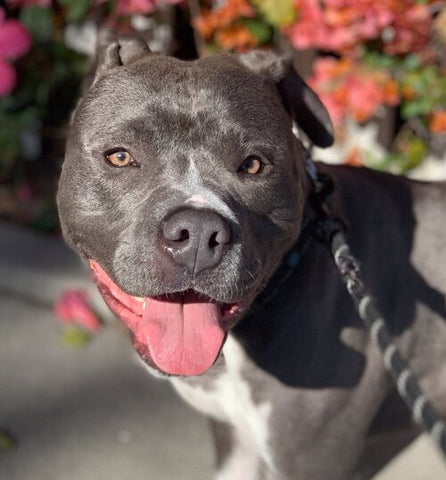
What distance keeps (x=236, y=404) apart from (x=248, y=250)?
0.64 metres

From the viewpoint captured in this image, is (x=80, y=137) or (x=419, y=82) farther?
(x=419, y=82)

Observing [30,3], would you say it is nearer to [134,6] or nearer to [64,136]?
[134,6]

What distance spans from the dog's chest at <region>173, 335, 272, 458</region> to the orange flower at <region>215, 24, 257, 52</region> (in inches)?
77.5

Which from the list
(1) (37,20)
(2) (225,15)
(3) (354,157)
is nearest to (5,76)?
(1) (37,20)

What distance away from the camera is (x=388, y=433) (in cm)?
290

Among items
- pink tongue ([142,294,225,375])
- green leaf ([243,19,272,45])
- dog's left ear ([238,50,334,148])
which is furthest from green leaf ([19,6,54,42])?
pink tongue ([142,294,225,375])

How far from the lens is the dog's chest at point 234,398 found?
8.46ft

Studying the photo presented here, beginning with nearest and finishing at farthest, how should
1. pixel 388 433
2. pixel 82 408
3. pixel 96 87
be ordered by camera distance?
pixel 96 87, pixel 388 433, pixel 82 408

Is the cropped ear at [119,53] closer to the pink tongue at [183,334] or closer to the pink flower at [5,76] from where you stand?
the pink tongue at [183,334]

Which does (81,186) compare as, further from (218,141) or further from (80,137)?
(218,141)

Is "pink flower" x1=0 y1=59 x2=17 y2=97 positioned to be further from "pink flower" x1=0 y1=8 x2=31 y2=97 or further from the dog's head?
the dog's head

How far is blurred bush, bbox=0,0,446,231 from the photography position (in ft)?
13.0

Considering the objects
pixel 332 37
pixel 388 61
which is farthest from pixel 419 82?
pixel 332 37

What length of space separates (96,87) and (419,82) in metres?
2.15
